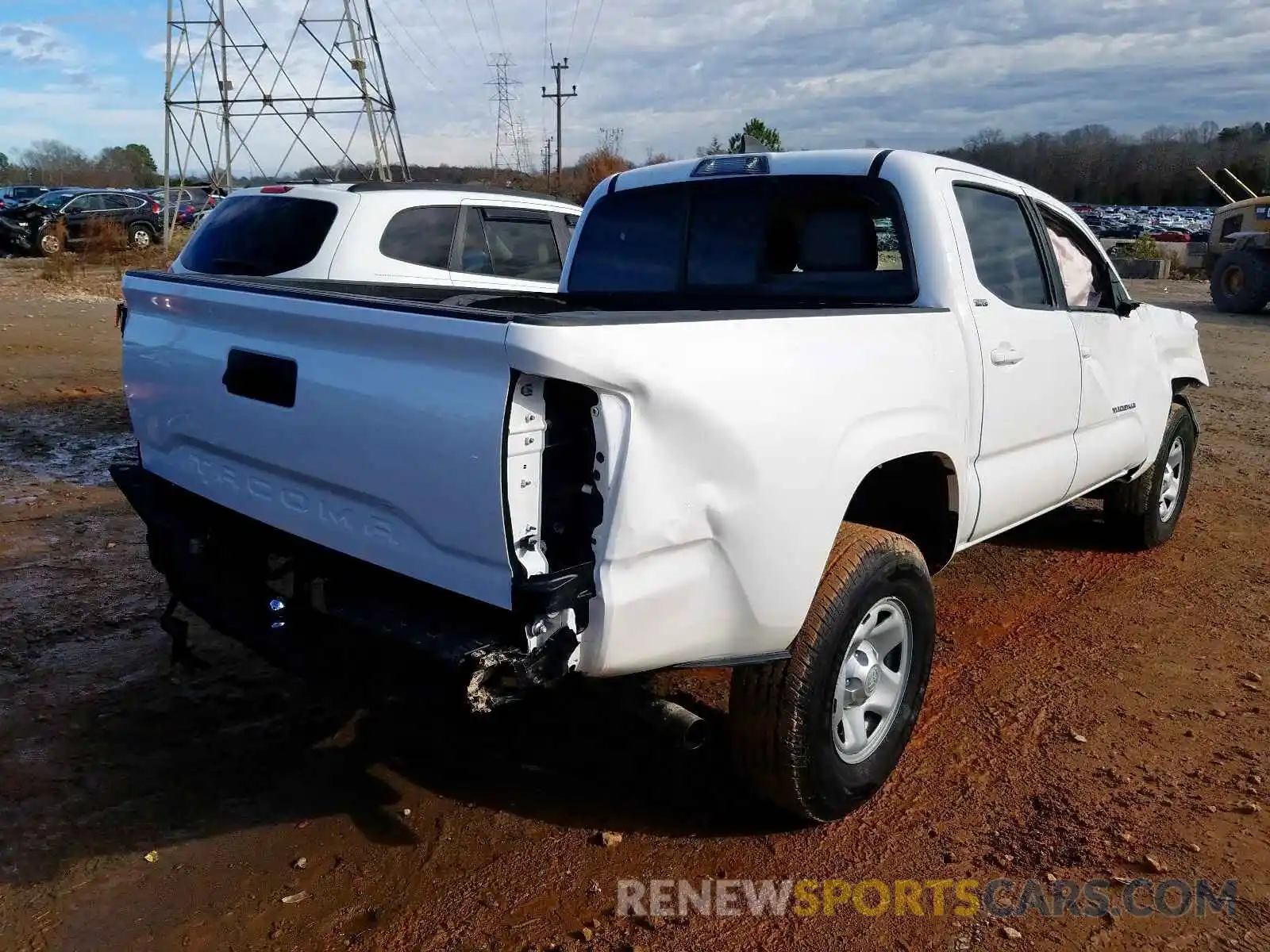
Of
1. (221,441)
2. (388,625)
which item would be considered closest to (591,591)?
(388,625)

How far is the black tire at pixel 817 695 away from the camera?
2.84 metres

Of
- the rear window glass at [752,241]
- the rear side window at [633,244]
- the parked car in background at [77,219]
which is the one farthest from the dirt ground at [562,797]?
the parked car in background at [77,219]

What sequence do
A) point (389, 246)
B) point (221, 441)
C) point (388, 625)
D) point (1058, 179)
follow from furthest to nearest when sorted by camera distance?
point (1058, 179), point (389, 246), point (221, 441), point (388, 625)

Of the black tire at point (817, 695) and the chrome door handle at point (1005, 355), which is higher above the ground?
the chrome door handle at point (1005, 355)

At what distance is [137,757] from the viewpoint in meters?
3.50

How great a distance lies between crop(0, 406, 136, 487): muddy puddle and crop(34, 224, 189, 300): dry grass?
11081 mm

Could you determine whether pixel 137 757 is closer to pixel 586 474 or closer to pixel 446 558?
pixel 446 558

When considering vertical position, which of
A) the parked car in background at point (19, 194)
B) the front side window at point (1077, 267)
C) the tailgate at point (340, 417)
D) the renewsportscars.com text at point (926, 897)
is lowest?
the renewsportscars.com text at point (926, 897)

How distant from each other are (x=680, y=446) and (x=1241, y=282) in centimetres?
1994

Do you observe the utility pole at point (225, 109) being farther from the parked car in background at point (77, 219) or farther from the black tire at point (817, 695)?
the black tire at point (817, 695)

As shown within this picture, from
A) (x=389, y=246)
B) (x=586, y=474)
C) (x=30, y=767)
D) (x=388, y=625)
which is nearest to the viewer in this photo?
(x=586, y=474)

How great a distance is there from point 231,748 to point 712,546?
6.76 feet

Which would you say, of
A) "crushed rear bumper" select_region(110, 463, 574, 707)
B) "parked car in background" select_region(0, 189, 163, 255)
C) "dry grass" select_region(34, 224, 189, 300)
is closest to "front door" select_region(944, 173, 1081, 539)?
"crushed rear bumper" select_region(110, 463, 574, 707)

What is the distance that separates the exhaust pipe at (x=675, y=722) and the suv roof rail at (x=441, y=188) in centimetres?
529
